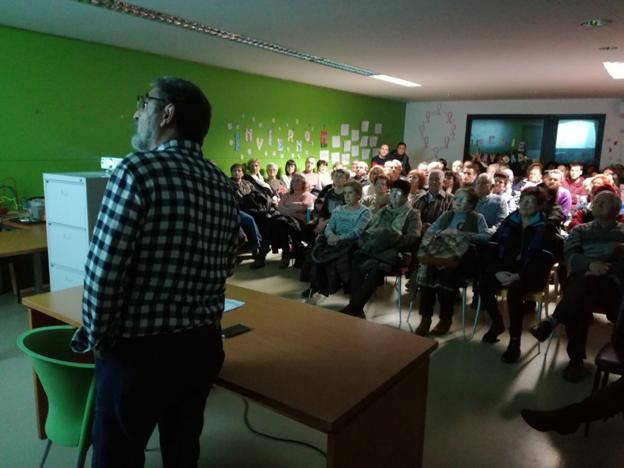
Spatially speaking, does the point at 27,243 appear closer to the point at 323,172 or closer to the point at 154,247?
the point at 154,247

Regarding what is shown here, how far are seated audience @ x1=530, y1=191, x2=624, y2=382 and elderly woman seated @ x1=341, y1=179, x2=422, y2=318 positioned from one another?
1.16 metres

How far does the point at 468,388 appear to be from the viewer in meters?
2.89

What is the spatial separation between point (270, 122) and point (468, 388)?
18.8ft

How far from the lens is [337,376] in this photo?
4.82ft

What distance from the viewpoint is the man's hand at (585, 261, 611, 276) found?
3.05 meters

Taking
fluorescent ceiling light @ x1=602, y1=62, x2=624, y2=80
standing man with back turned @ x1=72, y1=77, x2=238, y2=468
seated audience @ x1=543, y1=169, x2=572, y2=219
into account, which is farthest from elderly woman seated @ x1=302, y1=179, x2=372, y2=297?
fluorescent ceiling light @ x1=602, y1=62, x2=624, y2=80

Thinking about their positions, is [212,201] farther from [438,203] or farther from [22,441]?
[438,203]

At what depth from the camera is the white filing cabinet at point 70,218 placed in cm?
300

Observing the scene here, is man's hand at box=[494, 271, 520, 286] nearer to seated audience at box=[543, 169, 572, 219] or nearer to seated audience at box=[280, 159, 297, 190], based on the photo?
seated audience at box=[543, 169, 572, 219]

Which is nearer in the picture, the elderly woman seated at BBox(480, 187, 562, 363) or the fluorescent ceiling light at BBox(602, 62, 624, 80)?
the elderly woman seated at BBox(480, 187, 562, 363)

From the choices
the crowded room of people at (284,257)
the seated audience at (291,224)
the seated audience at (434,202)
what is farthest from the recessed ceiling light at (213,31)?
the seated audience at (434,202)

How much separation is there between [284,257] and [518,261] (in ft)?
9.62

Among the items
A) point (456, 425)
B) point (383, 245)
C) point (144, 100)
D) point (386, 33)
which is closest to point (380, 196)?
point (383, 245)

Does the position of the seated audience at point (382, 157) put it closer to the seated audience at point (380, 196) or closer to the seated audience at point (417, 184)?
the seated audience at point (417, 184)
